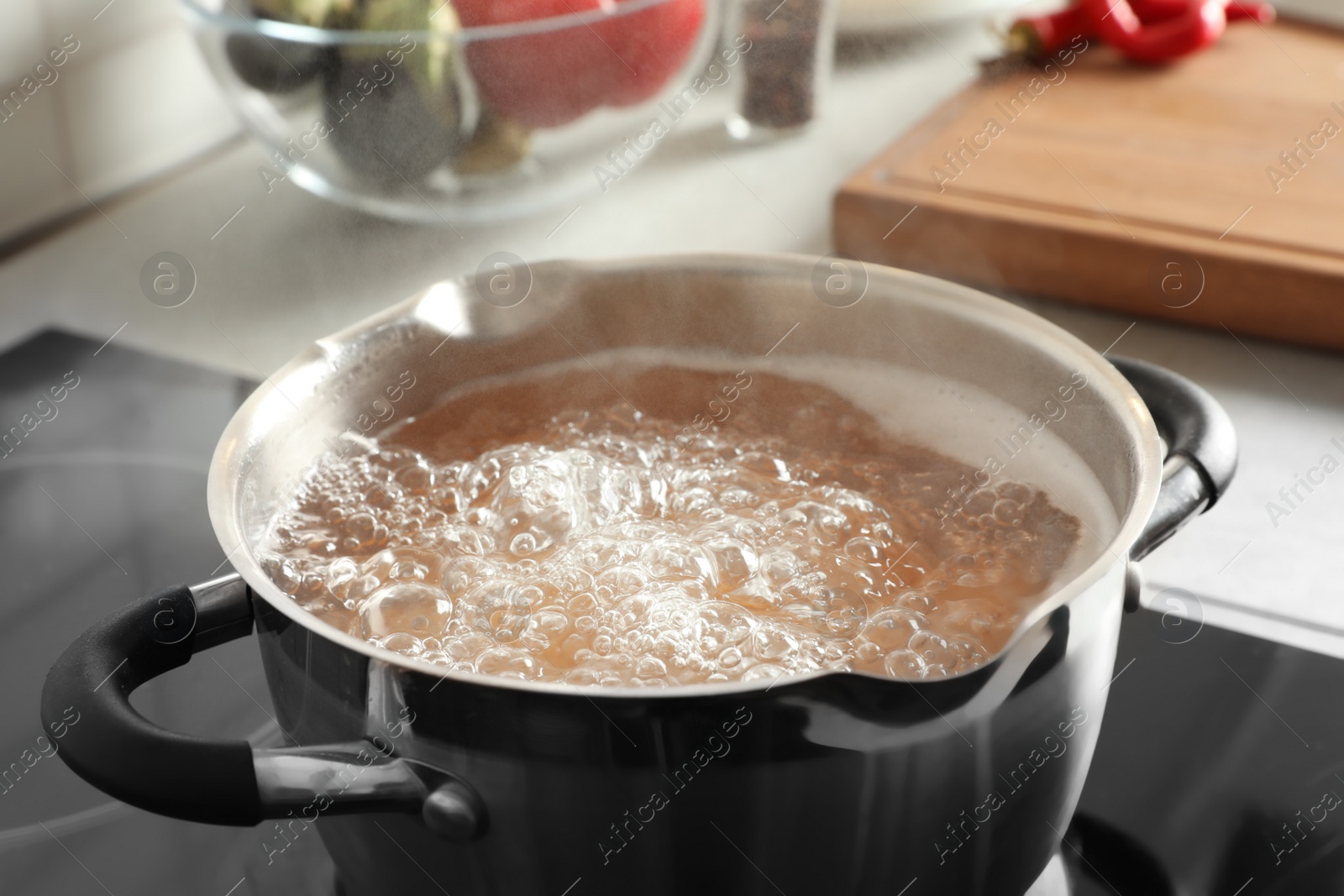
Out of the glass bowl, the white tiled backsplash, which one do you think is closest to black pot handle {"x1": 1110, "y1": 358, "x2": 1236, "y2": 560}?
the glass bowl

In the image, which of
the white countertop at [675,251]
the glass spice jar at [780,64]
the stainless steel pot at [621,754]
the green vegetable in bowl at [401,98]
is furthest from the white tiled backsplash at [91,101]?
the stainless steel pot at [621,754]

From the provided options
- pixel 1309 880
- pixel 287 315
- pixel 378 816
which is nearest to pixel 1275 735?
pixel 1309 880

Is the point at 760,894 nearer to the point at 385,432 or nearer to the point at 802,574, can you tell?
the point at 802,574

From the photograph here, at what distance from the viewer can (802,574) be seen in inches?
17.3

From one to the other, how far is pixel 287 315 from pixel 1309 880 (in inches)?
22.9

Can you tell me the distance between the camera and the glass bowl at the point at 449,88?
708 mm

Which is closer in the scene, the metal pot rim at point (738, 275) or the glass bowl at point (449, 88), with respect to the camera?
the metal pot rim at point (738, 275)

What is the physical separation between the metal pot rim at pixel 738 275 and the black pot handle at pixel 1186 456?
0.03m

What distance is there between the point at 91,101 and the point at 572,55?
352 mm

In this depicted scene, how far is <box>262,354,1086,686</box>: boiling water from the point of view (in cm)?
40

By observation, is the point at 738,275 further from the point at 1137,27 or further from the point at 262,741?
the point at 1137,27

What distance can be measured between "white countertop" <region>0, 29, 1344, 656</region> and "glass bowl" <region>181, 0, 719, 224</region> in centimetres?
4

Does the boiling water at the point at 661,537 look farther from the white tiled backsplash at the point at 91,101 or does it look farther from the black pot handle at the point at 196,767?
the white tiled backsplash at the point at 91,101

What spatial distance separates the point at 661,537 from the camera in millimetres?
463
